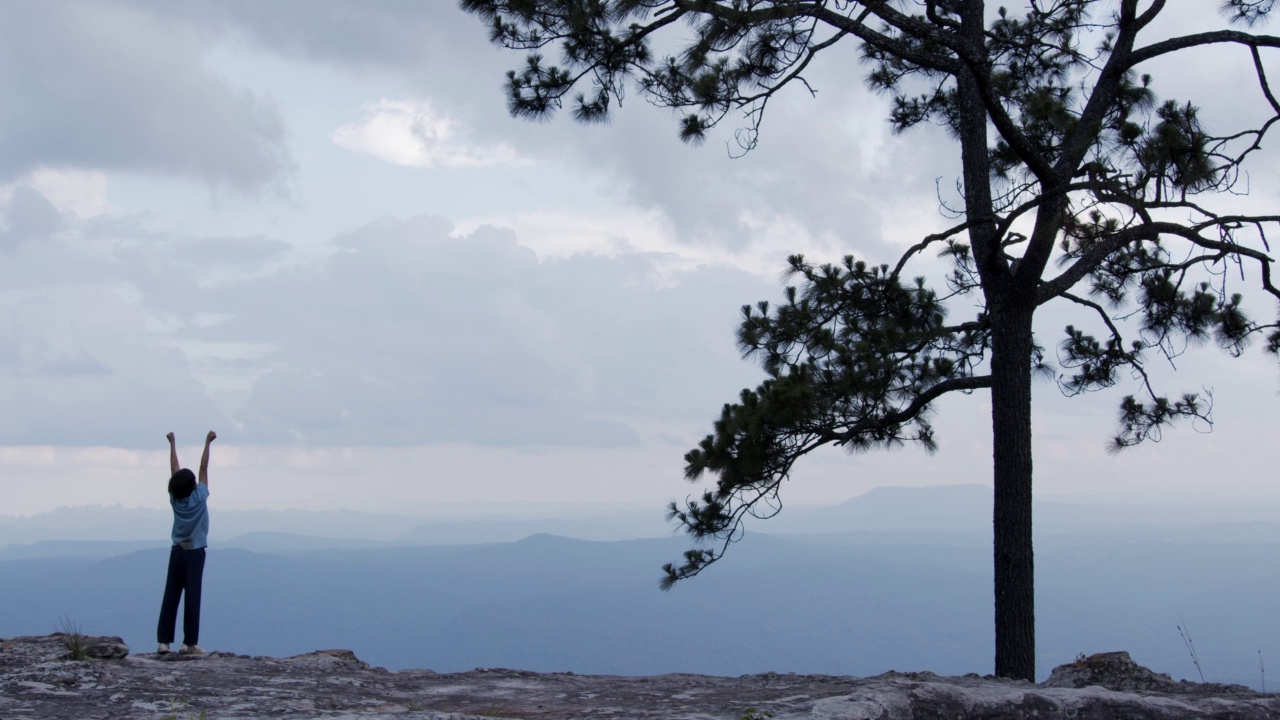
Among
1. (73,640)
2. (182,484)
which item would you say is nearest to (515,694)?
(73,640)

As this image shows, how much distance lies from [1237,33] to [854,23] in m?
3.37

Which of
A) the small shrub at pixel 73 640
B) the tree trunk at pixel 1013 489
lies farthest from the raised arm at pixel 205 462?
the tree trunk at pixel 1013 489

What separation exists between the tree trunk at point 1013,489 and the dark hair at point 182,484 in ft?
20.4

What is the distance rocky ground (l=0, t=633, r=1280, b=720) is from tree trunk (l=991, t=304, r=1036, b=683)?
3.98 ft

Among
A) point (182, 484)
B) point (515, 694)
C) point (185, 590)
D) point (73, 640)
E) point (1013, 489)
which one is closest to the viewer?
point (515, 694)

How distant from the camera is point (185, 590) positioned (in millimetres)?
6723

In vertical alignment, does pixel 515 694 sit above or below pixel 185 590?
below

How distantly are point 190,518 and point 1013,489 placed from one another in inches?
258

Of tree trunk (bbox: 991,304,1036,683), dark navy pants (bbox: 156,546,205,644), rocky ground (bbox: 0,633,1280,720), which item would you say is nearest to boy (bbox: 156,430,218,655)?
dark navy pants (bbox: 156,546,205,644)

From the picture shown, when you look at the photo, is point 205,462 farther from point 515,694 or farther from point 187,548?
point 515,694

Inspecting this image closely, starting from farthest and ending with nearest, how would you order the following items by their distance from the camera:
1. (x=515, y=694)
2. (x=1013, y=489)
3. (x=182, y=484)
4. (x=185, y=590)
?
(x=1013, y=489) < (x=185, y=590) < (x=182, y=484) < (x=515, y=694)

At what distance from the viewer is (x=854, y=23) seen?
7.64m

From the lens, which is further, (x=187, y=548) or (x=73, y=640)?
(x=187, y=548)

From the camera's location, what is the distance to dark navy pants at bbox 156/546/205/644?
6645mm
